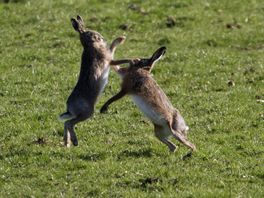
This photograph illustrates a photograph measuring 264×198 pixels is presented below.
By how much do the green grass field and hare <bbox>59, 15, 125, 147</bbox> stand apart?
0.38 m

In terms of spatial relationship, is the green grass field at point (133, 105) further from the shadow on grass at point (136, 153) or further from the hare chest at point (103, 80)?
the hare chest at point (103, 80)

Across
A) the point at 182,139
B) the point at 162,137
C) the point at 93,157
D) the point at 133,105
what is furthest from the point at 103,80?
the point at 133,105

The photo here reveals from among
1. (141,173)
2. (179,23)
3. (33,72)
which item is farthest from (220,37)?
(141,173)

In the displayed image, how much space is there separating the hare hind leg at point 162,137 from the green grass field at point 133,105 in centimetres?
13

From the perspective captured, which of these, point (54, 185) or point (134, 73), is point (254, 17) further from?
point (54, 185)

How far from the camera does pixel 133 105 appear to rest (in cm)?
1379

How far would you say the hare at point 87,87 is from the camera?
11242 millimetres

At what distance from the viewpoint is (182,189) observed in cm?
980

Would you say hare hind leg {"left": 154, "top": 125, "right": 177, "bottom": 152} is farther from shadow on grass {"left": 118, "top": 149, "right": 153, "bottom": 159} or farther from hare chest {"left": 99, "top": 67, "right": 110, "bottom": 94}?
hare chest {"left": 99, "top": 67, "right": 110, "bottom": 94}

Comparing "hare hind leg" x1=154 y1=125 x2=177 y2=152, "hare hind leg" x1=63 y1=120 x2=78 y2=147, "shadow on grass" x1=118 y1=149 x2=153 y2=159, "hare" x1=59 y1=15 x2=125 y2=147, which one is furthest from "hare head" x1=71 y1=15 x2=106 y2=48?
"shadow on grass" x1=118 y1=149 x2=153 y2=159

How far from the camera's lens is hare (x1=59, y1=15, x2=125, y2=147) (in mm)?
11242

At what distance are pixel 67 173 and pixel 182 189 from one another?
1431mm

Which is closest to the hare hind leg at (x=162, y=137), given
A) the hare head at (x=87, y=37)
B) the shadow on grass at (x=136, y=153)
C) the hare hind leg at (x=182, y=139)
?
the hare hind leg at (x=182, y=139)

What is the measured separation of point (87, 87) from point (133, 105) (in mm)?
2515
